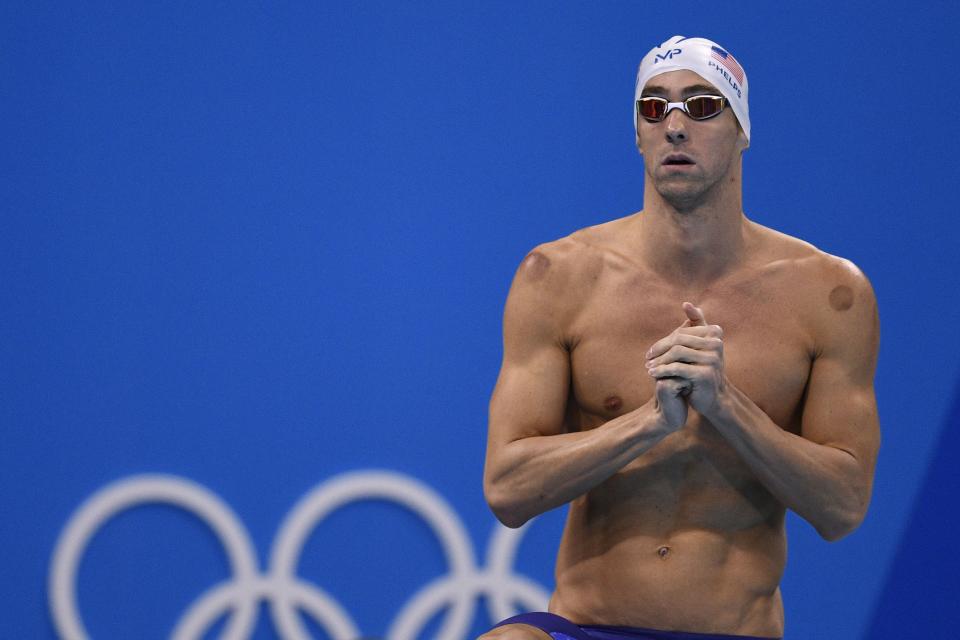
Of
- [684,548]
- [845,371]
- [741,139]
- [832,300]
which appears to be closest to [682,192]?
[741,139]

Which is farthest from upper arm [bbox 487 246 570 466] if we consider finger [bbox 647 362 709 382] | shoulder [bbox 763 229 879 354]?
shoulder [bbox 763 229 879 354]

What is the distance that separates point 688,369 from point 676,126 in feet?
1.98

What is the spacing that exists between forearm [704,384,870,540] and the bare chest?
0.16 m

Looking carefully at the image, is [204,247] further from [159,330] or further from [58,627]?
[58,627]

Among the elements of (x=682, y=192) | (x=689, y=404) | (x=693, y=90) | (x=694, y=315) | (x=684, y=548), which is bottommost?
(x=684, y=548)

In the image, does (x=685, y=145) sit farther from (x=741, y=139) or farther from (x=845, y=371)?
(x=845, y=371)

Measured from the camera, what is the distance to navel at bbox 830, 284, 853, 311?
3.25m

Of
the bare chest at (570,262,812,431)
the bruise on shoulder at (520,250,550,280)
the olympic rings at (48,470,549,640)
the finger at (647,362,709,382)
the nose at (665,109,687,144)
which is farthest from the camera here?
the olympic rings at (48,470,549,640)

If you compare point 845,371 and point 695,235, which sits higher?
point 695,235

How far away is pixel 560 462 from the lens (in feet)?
9.93

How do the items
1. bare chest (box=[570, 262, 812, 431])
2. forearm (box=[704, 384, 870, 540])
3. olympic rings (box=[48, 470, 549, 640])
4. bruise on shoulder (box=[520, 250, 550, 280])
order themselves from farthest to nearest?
olympic rings (box=[48, 470, 549, 640]), bruise on shoulder (box=[520, 250, 550, 280]), bare chest (box=[570, 262, 812, 431]), forearm (box=[704, 384, 870, 540])

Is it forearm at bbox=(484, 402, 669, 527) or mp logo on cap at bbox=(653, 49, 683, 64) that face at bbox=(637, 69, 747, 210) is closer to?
mp logo on cap at bbox=(653, 49, 683, 64)

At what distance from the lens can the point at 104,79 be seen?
5402 mm

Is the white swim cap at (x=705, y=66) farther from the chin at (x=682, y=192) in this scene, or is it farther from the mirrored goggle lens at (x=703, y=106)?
the chin at (x=682, y=192)
